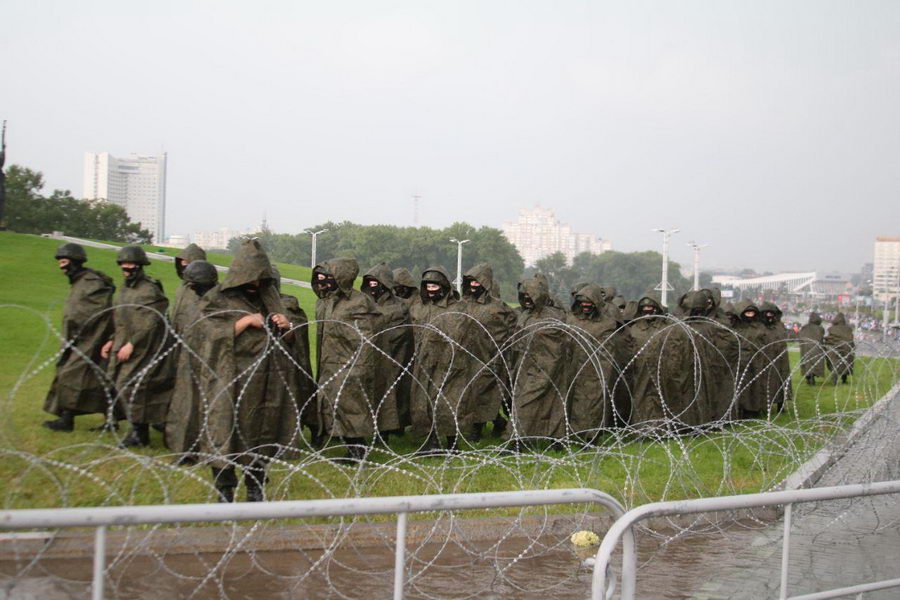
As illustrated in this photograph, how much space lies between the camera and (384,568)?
6.21m

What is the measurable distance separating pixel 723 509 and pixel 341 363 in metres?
5.86

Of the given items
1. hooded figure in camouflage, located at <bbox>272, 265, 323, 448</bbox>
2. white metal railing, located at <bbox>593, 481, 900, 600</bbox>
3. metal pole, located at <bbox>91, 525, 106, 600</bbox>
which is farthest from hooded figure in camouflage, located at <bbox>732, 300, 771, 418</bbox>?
metal pole, located at <bbox>91, 525, 106, 600</bbox>

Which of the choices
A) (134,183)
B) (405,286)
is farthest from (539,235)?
(405,286)

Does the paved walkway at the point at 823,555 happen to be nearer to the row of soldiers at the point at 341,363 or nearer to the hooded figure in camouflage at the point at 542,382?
the row of soldiers at the point at 341,363

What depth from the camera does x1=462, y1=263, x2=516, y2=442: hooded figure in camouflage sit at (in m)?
10.8

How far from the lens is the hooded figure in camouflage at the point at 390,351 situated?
1012 cm

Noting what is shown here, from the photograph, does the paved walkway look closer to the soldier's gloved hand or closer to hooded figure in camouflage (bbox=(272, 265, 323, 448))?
hooded figure in camouflage (bbox=(272, 265, 323, 448))

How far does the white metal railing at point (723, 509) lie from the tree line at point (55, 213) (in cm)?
5033

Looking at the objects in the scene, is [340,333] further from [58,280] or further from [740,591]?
[58,280]

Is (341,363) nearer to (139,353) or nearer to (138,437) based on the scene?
(139,353)

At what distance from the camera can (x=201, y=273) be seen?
810cm

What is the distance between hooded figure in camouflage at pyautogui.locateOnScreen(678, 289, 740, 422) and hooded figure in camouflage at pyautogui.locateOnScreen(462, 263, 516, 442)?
2855mm

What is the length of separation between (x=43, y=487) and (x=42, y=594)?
347 cm

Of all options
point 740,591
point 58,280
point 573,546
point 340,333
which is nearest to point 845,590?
point 740,591
